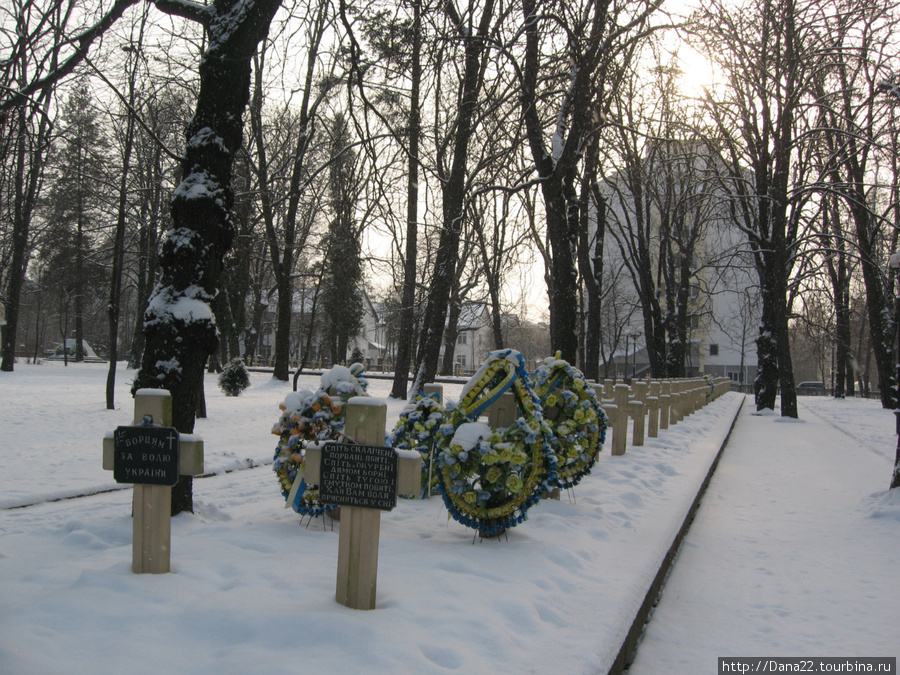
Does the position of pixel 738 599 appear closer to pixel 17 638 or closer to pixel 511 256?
pixel 17 638

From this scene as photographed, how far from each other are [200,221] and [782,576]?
5.30m

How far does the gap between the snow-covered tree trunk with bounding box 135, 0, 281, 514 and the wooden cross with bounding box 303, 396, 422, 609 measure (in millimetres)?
2384

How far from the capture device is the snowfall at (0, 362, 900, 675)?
307cm

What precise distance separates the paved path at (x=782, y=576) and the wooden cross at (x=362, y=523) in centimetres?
152

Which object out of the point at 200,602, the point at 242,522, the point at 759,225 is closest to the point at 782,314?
the point at 759,225

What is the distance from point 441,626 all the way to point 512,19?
375 inches

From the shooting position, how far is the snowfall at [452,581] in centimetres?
307

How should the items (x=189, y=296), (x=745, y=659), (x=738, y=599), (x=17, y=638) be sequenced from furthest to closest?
(x=189, y=296), (x=738, y=599), (x=745, y=659), (x=17, y=638)

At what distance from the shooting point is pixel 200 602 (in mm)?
3461

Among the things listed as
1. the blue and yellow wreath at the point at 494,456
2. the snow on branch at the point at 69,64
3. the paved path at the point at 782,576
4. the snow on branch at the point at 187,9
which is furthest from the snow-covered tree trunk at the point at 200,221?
the paved path at the point at 782,576

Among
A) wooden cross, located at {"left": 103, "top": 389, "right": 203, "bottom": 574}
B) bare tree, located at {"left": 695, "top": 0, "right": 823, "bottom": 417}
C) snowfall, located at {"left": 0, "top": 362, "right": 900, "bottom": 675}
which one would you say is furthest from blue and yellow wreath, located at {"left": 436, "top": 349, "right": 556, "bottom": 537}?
bare tree, located at {"left": 695, "top": 0, "right": 823, "bottom": 417}

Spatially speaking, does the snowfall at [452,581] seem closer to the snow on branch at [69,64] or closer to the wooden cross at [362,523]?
the wooden cross at [362,523]

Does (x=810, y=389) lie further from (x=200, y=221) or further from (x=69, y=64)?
(x=69, y=64)

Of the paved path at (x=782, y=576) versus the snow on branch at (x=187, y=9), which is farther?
the snow on branch at (x=187, y=9)
